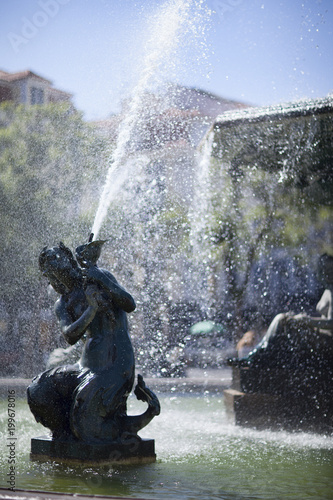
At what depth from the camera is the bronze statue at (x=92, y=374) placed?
16.3 ft

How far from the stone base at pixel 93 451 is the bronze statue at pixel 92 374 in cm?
5

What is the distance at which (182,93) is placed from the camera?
46.2 ft

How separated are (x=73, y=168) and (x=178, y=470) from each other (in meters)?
12.6

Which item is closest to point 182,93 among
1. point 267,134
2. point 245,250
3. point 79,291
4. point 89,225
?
point 89,225

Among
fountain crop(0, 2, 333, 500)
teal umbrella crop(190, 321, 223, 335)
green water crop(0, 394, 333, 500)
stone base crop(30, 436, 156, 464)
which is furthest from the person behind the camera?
teal umbrella crop(190, 321, 223, 335)

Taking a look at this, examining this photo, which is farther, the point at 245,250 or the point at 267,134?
the point at 245,250

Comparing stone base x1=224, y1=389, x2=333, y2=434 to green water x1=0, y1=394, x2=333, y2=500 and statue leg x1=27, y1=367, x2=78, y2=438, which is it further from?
statue leg x1=27, y1=367, x2=78, y2=438

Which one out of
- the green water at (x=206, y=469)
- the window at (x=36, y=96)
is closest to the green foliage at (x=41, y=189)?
the window at (x=36, y=96)

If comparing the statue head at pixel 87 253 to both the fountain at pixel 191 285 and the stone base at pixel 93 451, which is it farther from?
the stone base at pixel 93 451

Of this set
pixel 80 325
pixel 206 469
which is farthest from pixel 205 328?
pixel 80 325

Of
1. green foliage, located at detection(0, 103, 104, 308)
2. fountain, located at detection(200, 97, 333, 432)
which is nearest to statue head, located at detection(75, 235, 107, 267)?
fountain, located at detection(200, 97, 333, 432)

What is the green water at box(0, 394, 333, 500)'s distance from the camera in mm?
4289

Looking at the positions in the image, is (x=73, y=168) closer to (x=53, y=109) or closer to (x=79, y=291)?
(x=53, y=109)

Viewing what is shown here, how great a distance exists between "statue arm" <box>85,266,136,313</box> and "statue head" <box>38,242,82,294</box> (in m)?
0.19
